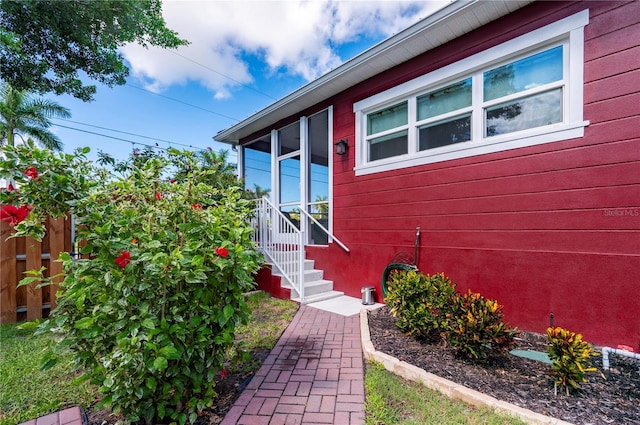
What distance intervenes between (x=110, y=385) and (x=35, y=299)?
3320 mm

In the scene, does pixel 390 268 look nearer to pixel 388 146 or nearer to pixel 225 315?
pixel 388 146

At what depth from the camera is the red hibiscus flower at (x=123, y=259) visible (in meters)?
1.54

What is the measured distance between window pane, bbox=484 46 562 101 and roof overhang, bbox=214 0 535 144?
59cm

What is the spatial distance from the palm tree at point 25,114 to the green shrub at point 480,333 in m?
17.2

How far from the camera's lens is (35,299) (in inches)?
143

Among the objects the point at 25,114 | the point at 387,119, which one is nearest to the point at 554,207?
the point at 387,119

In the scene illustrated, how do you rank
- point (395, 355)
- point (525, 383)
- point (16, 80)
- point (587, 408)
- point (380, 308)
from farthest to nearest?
point (16, 80), point (380, 308), point (395, 355), point (525, 383), point (587, 408)

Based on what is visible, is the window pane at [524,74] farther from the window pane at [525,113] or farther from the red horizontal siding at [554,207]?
the red horizontal siding at [554,207]

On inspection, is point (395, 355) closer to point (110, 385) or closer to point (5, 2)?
point (110, 385)

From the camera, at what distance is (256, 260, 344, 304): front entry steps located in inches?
177

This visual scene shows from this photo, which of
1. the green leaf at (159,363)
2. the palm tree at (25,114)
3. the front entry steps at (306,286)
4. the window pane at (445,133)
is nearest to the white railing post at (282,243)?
the front entry steps at (306,286)

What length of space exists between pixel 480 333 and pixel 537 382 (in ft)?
1.47

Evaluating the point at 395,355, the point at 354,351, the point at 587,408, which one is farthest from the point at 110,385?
the point at 587,408

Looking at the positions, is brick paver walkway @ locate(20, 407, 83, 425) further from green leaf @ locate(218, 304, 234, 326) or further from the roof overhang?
the roof overhang
